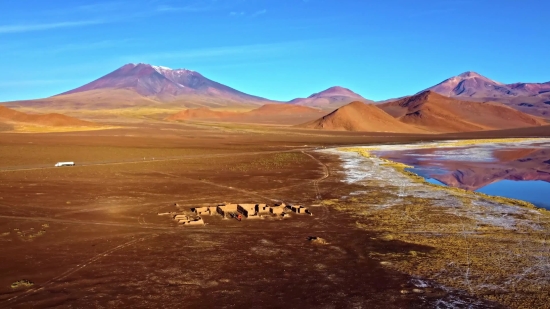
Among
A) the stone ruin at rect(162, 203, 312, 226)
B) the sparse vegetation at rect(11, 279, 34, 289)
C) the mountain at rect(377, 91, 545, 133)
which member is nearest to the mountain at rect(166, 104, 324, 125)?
the mountain at rect(377, 91, 545, 133)

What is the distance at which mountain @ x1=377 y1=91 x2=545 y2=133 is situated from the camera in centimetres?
12225

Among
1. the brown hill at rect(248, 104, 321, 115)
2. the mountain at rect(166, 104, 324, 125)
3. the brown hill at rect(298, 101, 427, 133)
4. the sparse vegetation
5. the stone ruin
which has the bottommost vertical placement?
the sparse vegetation

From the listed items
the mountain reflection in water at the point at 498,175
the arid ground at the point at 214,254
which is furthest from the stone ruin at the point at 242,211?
the mountain reflection in water at the point at 498,175

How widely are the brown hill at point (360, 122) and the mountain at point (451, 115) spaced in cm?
944

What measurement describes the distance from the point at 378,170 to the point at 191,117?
482 ft

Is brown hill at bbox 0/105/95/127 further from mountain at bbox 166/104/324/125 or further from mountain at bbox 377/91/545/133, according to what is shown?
mountain at bbox 377/91/545/133

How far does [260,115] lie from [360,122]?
70.6 m

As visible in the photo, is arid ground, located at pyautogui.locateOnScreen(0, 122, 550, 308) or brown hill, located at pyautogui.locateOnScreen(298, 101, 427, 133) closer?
arid ground, located at pyautogui.locateOnScreen(0, 122, 550, 308)

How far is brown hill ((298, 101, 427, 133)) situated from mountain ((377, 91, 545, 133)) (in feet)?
31.0

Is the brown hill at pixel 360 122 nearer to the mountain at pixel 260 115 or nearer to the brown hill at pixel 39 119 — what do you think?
the mountain at pixel 260 115

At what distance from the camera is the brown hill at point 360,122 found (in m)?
109

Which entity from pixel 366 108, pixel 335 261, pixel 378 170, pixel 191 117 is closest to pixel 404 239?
pixel 335 261

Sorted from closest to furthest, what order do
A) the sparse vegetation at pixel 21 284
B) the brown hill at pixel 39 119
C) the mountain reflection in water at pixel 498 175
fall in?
the sparse vegetation at pixel 21 284, the mountain reflection in water at pixel 498 175, the brown hill at pixel 39 119

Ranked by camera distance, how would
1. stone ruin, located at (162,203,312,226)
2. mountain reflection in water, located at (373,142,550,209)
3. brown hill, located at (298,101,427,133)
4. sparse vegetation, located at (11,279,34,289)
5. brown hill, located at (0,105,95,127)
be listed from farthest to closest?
brown hill, located at (298,101,427,133), brown hill, located at (0,105,95,127), mountain reflection in water, located at (373,142,550,209), stone ruin, located at (162,203,312,226), sparse vegetation, located at (11,279,34,289)
